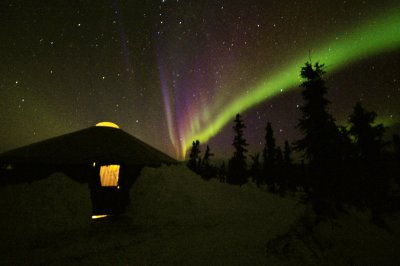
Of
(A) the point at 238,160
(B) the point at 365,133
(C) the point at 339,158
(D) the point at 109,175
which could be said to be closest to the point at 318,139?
(C) the point at 339,158

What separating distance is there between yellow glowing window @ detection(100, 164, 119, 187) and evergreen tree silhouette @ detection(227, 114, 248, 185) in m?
21.9

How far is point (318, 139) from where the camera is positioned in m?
13.0

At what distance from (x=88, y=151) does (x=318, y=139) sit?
12715 mm

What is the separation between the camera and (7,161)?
1302 centimetres

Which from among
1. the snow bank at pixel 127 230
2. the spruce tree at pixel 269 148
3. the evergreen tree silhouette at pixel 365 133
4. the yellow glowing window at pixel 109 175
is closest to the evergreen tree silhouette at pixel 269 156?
the spruce tree at pixel 269 148

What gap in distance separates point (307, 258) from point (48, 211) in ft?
32.4

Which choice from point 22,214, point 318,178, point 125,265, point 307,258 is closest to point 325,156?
point 318,178

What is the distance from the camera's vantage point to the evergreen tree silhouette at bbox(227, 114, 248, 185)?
34344 mm

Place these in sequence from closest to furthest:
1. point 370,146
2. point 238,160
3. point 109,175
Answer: point 109,175
point 370,146
point 238,160

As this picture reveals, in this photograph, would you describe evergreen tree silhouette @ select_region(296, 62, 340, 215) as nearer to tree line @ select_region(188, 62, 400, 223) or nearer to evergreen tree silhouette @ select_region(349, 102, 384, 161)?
tree line @ select_region(188, 62, 400, 223)

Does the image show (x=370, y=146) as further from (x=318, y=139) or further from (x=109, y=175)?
(x=109, y=175)

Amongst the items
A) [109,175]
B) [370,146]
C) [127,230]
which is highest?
[370,146]

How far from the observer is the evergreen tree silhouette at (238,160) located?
34.3m

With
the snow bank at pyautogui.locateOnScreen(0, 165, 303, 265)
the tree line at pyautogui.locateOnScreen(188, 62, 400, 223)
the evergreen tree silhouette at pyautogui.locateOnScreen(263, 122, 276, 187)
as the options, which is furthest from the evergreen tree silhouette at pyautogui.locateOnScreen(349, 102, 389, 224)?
the evergreen tree silhouette at pyautogui.locateOnScreen(263, 122, 276, 187)
